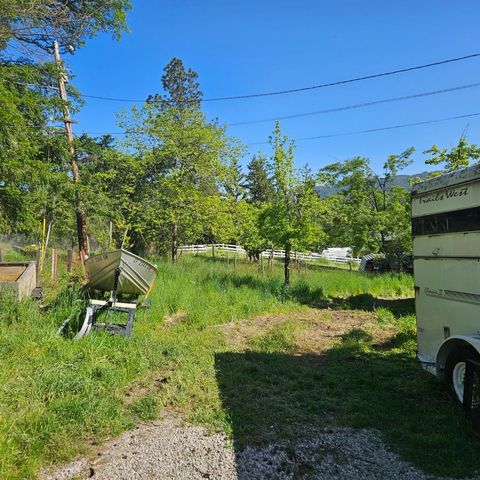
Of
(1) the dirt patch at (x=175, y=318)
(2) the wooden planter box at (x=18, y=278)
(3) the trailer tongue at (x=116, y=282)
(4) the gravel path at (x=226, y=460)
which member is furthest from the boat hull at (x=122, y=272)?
(4) the gravel path at (x=226, y=460)

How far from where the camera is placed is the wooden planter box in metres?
7.42

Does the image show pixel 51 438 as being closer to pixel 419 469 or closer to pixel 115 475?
pixel 115 475

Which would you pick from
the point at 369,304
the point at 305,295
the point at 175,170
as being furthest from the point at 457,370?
the point at 175,170

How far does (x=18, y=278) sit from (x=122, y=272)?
243 centimetres

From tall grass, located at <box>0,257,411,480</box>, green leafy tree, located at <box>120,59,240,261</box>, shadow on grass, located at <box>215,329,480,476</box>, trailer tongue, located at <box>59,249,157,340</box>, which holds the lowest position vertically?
shadow on grass, located at <box>215,329,480,476</box>

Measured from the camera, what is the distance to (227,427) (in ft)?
14.0

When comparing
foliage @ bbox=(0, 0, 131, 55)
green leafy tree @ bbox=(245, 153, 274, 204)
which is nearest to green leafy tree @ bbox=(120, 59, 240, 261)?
foliage @ bbox=(0, 0, 131, 55)

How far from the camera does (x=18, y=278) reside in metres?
8.55

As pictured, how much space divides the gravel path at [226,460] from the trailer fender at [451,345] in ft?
4.25

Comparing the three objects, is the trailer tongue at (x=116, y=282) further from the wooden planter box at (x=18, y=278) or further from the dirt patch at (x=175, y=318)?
the wooden planter box at (x=18, y=278)

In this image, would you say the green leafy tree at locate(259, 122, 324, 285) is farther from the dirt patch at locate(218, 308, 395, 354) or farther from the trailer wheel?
the trailer wheel

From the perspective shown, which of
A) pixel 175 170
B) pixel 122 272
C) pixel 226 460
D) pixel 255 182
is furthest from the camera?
Answer: pixel 255 182

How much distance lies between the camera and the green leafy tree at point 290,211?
43.2 ft

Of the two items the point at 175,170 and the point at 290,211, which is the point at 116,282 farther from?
the point at 175,170
